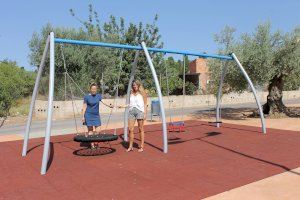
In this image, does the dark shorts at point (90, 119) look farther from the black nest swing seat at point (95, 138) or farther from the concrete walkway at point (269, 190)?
the concrete walkway at point (269, 190)

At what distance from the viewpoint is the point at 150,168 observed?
721 centimetres

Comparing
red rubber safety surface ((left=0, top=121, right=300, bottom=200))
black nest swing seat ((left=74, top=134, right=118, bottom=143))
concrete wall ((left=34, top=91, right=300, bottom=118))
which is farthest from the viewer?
concrete wall ((left=34, top=91, right=300, bottom=118))

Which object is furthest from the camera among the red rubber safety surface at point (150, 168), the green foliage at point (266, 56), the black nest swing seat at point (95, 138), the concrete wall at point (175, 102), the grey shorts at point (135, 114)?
the concrete wall at point (175, 102)

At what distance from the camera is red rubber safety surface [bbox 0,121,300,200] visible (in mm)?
5766

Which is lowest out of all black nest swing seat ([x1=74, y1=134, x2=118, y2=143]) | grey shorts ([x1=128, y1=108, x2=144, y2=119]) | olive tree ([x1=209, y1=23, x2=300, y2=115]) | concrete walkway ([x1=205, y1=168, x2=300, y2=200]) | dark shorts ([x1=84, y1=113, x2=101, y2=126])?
concrete walkway ([x1=205, y1=168, x2=300, y2=200])

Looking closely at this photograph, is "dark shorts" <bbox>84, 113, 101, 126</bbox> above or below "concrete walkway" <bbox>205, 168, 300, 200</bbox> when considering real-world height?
above

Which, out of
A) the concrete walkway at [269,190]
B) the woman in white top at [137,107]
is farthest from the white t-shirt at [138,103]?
the concrete walkway at [269,190]

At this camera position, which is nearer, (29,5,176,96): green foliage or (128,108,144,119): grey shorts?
(128,108,144,119): grey shorts

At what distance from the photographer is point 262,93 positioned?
37562 mm

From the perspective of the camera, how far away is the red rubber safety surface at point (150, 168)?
5766 millimetres

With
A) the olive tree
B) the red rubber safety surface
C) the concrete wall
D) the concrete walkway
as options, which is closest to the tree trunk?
the olive tree

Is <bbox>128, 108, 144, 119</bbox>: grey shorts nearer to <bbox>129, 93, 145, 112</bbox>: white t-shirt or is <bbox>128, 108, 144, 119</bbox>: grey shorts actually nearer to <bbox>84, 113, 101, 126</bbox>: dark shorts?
<bbox>129, 93, 145, 112</bbox>: white t-shirt

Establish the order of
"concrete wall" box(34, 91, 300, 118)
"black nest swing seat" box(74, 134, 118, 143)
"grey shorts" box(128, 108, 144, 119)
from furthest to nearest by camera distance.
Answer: "concrete wall" box(34, 91, 300, 118), "grey shorts" box(128, 108, 144, 119), "black nest swing seat" box(74, 134, 118, 143)

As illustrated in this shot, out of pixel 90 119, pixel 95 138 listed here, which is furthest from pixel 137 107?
pixel 95 138
